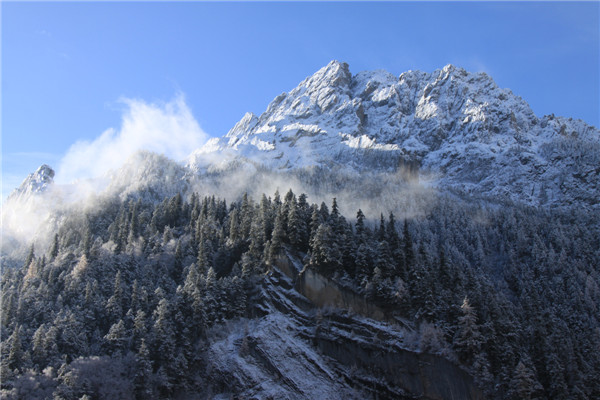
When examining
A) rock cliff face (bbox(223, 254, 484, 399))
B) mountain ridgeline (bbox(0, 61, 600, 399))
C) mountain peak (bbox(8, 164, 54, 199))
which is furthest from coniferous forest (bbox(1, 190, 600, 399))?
mountain peak (bbox(8, 164, 54, 199))

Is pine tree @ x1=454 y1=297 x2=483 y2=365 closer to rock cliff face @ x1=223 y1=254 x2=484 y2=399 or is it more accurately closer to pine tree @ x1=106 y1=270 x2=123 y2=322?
rock cliff face @ x1=223 y1=254 x2=484 y2=399

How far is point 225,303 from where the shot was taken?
7106cm

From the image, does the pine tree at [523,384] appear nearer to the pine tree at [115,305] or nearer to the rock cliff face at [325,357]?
the rock cliff face at [325,357]

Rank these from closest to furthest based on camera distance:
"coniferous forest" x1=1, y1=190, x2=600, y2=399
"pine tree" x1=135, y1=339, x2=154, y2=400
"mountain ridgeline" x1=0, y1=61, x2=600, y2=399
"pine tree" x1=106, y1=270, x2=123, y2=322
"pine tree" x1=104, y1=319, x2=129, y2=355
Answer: "mountain ridgeline" x1=0, y1=61, x2=600, y2=399
"coniferous forest" x1=1, y1=190, x2=600, y2=399
"pine tree" x1=135, y1=339, x2=154, y2=400
"pine tree" x1=104, y1=319, x2=129, y2=355
"pine tree" x1=106, y1=270, x2=123, y2=322

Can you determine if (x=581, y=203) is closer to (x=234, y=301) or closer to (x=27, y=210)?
(x=234, y=301)

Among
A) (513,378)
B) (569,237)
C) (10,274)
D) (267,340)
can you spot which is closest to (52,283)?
(10,274)

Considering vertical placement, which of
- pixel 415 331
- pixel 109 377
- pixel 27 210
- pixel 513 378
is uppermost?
pixel 27 210

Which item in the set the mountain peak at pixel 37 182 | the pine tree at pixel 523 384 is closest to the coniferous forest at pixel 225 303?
the pine tree at pixel 523 384

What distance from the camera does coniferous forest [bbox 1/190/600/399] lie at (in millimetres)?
57906

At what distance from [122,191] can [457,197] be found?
443 feet

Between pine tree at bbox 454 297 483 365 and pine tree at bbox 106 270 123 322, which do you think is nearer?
pine tree at bbox 454 297 483 365

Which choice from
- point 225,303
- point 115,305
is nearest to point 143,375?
point 225,303

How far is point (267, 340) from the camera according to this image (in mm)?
64688

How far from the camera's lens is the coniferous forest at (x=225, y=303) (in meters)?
57.9
